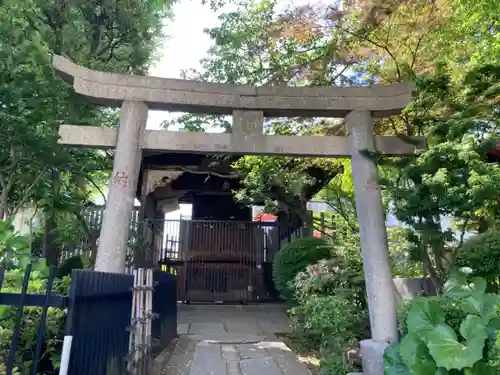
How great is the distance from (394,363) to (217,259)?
8.63 meters

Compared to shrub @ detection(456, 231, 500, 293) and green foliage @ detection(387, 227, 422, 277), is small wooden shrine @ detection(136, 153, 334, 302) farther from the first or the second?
shrub @ detection(456, 231, 500, 293)

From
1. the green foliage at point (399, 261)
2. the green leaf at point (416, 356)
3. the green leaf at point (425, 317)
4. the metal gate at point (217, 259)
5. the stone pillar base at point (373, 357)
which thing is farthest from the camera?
the metal gate at point (217, 259)

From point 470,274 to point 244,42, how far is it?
20.6 feet

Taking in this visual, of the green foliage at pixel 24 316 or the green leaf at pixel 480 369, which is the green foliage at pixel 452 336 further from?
the green foliage at pixel 24 316

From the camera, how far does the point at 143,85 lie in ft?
18.1

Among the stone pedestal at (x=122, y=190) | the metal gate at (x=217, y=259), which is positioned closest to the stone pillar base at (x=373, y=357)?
the stone pedestal at (x=122, y=190)

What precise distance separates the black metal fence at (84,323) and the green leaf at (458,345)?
250cm

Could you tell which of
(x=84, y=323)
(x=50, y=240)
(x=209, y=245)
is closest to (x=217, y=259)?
(x=209, y=245)

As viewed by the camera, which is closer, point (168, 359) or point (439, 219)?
point (439, 219)

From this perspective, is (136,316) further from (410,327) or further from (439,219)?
(439,219)

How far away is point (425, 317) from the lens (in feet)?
11.1

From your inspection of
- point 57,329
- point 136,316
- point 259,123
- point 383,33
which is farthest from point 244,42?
point 57,329

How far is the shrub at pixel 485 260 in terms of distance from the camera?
15.8 feet

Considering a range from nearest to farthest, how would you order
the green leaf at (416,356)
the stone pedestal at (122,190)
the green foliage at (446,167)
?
1. the green leaf at (416,356)
2. the green foliage at (446,167)
3. the stone pedestal at (122,190)
